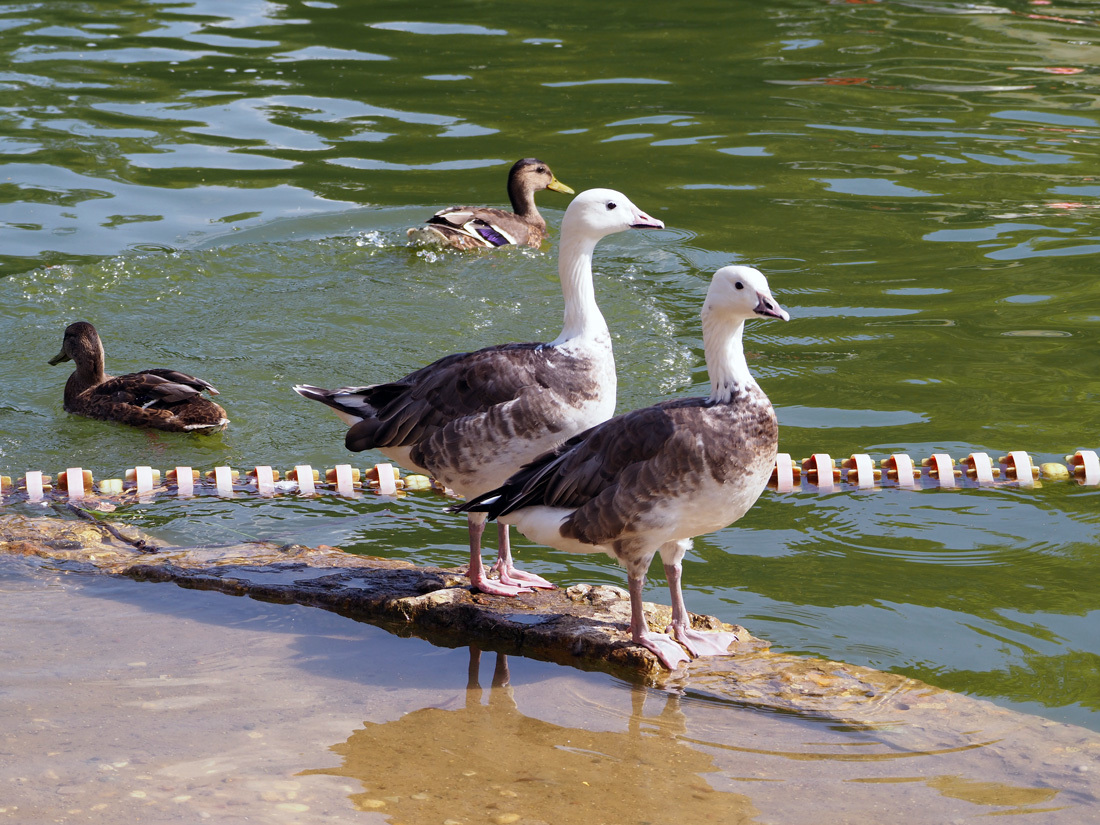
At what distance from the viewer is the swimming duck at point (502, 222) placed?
1320 cm

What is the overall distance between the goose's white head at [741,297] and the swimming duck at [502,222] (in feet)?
24.6

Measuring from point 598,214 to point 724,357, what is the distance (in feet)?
4.40

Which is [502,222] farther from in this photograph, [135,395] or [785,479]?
[785,479]

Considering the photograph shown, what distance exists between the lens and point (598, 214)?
22.7 ft

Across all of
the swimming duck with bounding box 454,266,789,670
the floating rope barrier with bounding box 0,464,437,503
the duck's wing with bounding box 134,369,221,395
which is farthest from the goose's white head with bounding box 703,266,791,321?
the duck's wing with bounding box 134,369,221,395

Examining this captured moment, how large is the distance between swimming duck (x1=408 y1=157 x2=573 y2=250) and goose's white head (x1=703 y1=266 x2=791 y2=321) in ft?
24.6

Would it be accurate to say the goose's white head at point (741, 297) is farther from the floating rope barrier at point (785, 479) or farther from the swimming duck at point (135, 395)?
A: the swimming duck at point (135, 395)

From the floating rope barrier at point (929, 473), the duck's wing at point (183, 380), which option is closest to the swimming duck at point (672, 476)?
the floating rope barrier at point (929, 473)

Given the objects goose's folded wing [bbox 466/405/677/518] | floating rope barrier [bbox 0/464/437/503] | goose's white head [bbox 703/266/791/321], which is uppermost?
goose's white head [bbox 703/266/791/321]

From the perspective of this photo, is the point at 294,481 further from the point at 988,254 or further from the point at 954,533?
the point at 988,254

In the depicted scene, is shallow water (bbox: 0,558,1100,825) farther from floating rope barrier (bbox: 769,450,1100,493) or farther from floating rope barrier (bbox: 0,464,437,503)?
floating rope barrier (bbox: 769,450,1100,493)

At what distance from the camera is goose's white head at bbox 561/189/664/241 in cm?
691

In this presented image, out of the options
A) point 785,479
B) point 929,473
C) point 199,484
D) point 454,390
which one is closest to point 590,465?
point 454,390

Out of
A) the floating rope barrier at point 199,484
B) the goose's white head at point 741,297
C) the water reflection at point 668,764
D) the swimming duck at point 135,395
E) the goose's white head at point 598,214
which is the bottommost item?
the floating rope barrier at point 199,484
